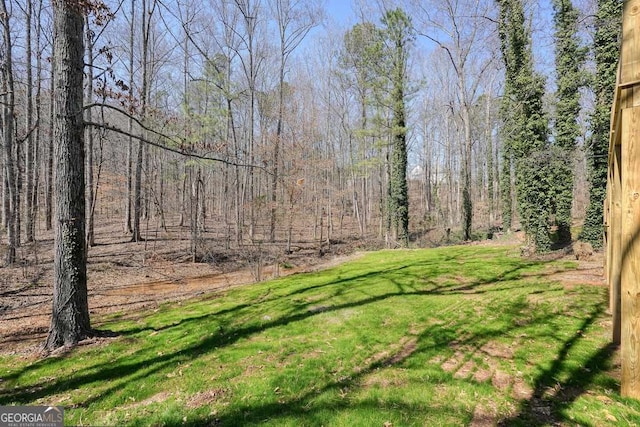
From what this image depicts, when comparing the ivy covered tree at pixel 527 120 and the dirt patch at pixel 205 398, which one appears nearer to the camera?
the dirt patch at pixel 205 398

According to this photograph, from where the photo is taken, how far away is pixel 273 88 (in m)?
20.8

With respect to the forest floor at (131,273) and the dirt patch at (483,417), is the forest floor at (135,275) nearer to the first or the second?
the forest floor at (131,273)

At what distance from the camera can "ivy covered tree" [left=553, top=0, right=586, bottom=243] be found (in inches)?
413

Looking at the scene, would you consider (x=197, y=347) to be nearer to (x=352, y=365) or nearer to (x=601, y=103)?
(x=352, y=365)

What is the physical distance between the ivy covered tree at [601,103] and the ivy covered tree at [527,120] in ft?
3.80

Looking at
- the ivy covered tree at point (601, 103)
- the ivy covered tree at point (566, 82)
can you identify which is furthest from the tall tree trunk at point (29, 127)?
the ivy covered tree at point (566, 82)

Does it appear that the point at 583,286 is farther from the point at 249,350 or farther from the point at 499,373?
the point at 249,350

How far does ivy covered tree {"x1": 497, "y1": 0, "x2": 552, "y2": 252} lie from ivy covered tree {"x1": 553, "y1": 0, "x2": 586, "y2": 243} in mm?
1282

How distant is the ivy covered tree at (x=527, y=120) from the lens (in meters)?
9.20

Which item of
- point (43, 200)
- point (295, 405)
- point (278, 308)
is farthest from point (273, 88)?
point (295, 405)

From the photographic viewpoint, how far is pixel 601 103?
895cm

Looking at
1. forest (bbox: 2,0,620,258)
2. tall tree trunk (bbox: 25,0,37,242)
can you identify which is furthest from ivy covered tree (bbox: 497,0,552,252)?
tall tree trunk (bbox: 25,0,37,242)

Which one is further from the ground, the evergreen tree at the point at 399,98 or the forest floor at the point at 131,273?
the evergreen tree at the point at 399,98

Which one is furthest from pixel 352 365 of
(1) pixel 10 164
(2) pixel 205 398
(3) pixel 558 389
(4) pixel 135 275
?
(1) pixel 10 164
